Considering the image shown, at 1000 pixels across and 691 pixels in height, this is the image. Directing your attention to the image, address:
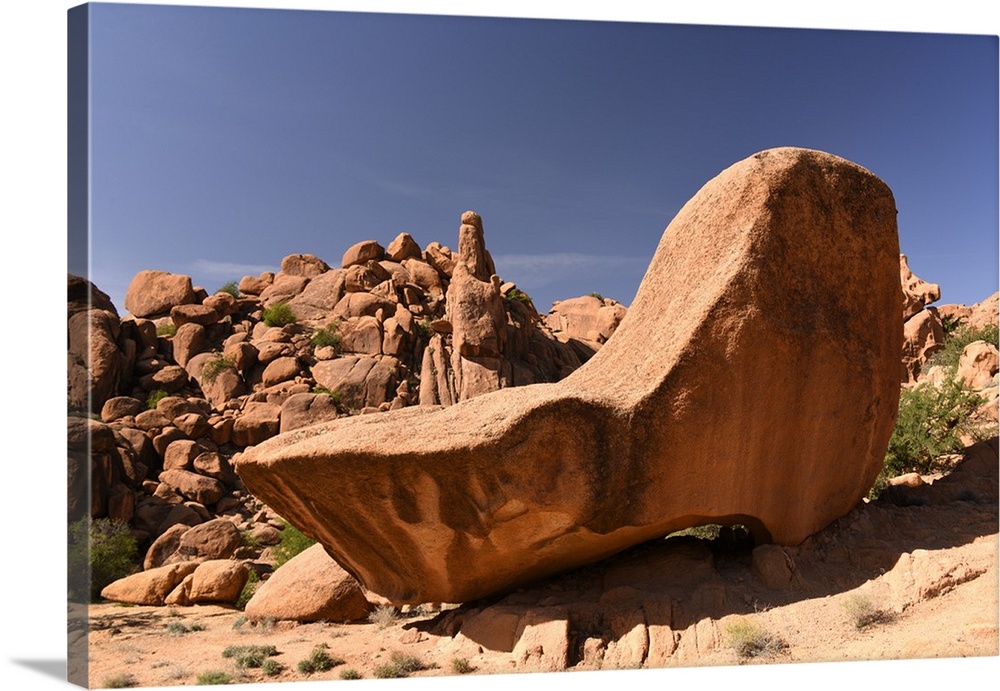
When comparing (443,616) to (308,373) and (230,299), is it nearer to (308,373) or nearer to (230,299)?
(308,373)

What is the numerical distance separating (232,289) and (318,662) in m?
32.8

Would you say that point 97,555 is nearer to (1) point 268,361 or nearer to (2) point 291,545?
Result: (2) point 291,545

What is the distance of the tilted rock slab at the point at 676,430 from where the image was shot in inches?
268


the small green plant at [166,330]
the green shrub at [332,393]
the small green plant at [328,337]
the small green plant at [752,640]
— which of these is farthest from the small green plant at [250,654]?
the small green plant at [166,330]

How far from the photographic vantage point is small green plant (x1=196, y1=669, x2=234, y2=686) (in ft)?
21.6

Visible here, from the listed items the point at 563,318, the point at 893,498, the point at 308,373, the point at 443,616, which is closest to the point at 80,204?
the point at 443,616

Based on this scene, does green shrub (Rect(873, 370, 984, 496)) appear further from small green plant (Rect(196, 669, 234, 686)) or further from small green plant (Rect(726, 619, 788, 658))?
small green plant (Rect(196, 669, 234, 686))

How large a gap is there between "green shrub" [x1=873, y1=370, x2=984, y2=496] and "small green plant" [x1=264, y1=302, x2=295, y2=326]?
25.3 metres

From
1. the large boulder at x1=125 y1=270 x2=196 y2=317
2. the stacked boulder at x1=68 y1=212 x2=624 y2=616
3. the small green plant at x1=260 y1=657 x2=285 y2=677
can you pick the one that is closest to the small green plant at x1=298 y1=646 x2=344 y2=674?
the small green plant at x1=260 y1=657 x2=285 y2=677

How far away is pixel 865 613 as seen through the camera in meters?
6.91

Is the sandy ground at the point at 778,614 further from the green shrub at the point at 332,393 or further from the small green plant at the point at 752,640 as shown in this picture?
the green shrub at the point at 332,393

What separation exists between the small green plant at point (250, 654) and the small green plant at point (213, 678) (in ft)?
1.25

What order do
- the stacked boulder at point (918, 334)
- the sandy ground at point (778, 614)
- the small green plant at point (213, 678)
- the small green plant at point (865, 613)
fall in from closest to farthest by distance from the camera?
the small green plant at point (213, 678)
the sandy ground at point (778, 614)
the small green plant at point (865, 613)
the stacked boulder at point (918, 334)

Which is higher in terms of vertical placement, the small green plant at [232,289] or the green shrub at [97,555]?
the small green plant at [232,289]
